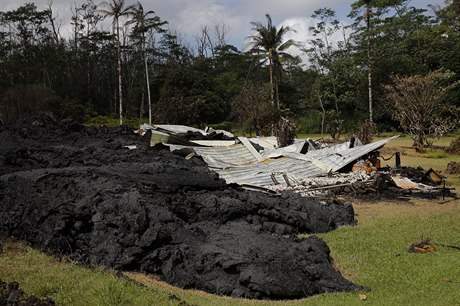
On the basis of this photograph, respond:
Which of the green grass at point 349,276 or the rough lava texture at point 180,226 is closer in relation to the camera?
the green grass at point 349,276

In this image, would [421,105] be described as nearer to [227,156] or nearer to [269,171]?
[227,156]

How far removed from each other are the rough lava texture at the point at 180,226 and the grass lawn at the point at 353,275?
0.87 feet

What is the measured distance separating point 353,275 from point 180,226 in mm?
2578

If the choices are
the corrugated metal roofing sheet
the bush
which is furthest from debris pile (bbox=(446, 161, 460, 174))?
the bush

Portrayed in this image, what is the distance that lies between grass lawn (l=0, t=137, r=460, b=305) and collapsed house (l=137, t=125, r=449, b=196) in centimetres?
310

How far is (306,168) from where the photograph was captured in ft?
49.3

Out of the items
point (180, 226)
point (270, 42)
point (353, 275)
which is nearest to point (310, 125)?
point (270, 42)

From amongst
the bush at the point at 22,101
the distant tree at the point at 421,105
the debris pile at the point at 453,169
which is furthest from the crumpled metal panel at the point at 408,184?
the bush at the point at 22,101

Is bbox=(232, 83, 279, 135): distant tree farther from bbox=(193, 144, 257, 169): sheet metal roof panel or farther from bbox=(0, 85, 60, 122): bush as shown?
bbox=(0, 85, 60, 122): bush

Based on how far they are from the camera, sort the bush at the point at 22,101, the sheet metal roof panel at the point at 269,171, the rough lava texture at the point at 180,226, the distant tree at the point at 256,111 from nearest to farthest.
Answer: the rough lava texture at the point at 180,226, the sheet metal roof panel at the point at 269,171, the distant tree at the point at 256,111, the bush at the point at 22,101

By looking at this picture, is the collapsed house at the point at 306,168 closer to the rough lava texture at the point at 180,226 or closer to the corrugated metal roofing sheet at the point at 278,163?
the corrugated metal roofing sheet at the point at 278,163

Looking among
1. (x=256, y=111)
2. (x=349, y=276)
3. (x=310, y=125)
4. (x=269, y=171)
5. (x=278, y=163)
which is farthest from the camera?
(x=310, y=125)

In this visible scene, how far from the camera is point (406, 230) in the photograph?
9352 mm

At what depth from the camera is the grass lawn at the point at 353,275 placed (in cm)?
568
